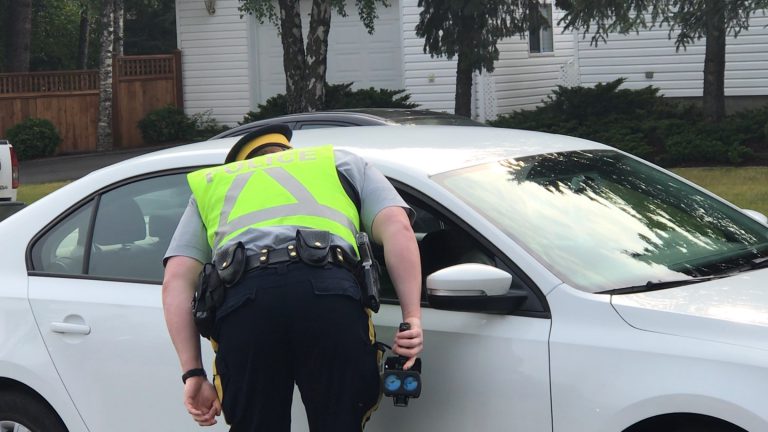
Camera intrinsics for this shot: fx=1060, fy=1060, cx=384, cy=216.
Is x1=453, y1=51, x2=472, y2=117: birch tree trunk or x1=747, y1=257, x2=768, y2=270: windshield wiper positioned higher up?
x1=453, y1=51, x2=472, y2=117: birch tree trunk

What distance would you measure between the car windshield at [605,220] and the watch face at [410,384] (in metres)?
0.57

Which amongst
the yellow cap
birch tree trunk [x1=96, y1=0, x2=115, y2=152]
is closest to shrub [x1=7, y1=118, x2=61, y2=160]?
birch tree trunk [x1=96, y1=0, x2=115, y2=152]

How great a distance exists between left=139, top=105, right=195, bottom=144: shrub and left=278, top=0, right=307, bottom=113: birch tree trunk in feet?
30.2

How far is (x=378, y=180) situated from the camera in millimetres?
3236

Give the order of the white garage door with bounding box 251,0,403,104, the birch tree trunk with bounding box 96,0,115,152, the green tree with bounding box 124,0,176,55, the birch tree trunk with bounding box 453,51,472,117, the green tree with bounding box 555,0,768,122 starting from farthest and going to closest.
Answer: the green tree with bounding box 124,0,176,55 → the white garage door with bounding box 251,0,403,104 → the birch tree trunk with bounding box 96,0,115,152 → the birch tree trunk with bounding box 453,51,472,117 → the green tree with bounding box 555,0,768,122

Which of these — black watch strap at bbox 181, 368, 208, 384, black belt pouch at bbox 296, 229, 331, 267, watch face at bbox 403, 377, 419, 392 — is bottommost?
watch face at bbox 403, 377, 419, 392

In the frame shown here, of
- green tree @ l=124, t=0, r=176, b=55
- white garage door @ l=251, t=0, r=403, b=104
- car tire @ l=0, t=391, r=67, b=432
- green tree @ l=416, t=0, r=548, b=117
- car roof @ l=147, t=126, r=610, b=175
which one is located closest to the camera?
car roof @ l=147, t=126, r=610, b=175

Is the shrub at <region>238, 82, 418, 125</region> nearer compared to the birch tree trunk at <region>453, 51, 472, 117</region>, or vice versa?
the birch tree trunk at <region>453, 51, 472, 117</region>

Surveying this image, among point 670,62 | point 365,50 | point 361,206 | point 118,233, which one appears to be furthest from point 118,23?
point 361,206

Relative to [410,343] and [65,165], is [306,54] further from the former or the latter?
[410,343]

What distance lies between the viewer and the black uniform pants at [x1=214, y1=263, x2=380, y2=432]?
9.29 ft

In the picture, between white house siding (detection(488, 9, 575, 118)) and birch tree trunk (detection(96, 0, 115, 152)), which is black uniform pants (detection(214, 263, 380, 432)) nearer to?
white house siding (detection(488, 9, 575, 118))

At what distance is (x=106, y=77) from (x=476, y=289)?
75.7 feet

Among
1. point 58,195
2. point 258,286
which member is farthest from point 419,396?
point 58,195
